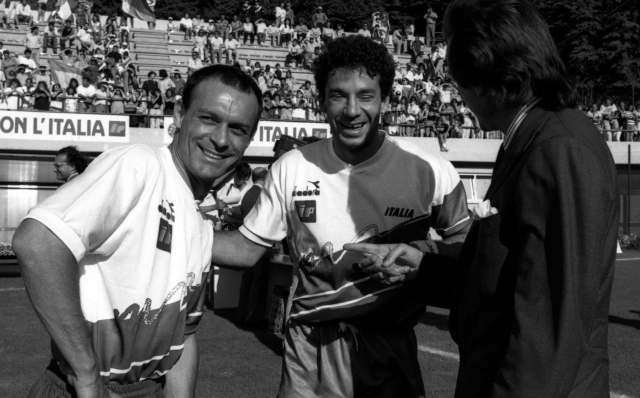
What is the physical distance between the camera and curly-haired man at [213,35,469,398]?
338 centimetres

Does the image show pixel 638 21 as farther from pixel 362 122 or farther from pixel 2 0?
pixel 362 122

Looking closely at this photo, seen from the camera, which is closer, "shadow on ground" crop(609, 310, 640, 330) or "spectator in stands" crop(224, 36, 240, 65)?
"shadow on ground" crop(609, 310, 640, 330)

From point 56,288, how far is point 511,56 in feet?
4.78

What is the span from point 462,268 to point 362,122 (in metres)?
1.30

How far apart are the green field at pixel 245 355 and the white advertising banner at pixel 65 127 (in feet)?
32.9

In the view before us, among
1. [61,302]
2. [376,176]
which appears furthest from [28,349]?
[61,302]

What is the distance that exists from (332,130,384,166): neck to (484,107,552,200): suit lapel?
1.44 m

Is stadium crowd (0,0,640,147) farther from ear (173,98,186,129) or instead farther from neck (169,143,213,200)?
neck (169,143,213,200)

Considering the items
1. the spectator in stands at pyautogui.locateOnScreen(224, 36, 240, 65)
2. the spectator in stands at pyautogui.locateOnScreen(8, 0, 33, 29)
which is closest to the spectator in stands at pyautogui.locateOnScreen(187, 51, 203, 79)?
the spectator in stands at pyautogui.locateOnScreen(224, 36, 240, 65)

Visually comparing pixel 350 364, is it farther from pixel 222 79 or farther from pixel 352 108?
pixel 222 79

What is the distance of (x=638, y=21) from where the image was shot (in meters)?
46.9

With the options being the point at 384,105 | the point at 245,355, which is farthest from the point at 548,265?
the point at 245,355

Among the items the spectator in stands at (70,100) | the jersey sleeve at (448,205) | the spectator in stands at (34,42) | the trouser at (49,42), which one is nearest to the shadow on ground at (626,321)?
the jersey sleeve at (448,205)

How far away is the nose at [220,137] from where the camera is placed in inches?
107
